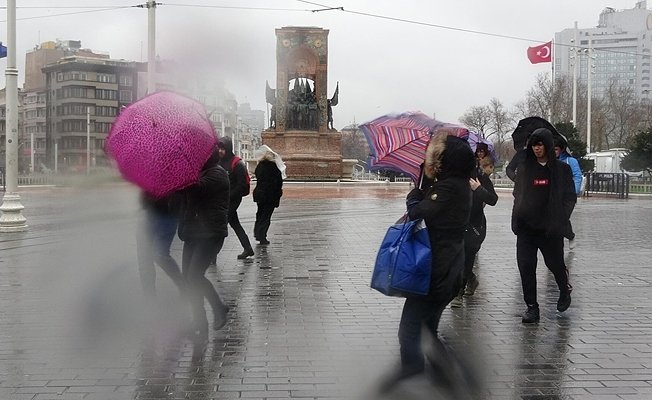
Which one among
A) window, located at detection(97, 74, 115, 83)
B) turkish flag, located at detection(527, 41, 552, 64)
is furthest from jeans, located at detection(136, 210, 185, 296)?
turkish flag, located at detection(527, 41, 552, 64)

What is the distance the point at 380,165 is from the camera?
20.5ft

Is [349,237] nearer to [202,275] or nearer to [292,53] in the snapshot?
[202,275]

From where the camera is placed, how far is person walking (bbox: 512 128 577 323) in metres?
7.32

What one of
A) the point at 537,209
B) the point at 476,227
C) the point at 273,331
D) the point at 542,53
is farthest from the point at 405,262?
the point at 542,53

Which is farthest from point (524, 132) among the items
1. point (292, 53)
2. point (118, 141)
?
point (292, 53)

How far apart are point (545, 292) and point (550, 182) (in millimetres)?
2371

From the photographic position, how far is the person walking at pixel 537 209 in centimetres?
732

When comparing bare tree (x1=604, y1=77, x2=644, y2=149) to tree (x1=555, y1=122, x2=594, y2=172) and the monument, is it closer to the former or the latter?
the monument

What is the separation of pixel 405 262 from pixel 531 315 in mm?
3041

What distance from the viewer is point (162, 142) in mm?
5922

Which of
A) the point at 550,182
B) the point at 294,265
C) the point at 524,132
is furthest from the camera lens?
the point at 294,265

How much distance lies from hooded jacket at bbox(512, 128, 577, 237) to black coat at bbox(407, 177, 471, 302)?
254 centimetres

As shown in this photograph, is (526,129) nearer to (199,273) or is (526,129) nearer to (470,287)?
Result: (470,287)

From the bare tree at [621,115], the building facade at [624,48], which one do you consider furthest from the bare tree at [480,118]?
the building facade at [624,48]
